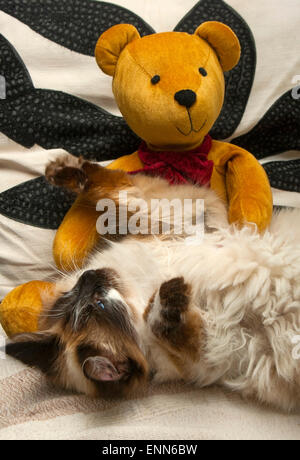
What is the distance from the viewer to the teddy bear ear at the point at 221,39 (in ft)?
3.13

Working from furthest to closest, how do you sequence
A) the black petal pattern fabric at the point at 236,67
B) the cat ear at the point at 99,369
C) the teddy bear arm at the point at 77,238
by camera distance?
the black petal pattern fabric at the point at 236,67
the teddy bear arm at the point at 77,238
the cat ear at the point at 99,369

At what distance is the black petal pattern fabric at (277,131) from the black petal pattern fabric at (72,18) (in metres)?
0.40

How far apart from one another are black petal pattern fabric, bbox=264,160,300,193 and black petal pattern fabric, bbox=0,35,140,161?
1.29 feet

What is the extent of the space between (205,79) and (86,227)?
438 millimetres

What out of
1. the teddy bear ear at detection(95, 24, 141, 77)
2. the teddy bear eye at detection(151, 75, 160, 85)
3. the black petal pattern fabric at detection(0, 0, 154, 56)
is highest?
the black petal pattern fabric at detection(0, 0, 154, 56)

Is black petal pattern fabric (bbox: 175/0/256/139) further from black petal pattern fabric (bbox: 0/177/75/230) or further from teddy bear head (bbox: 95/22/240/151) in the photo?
black petal pattern fabric (bbox: 0/177/75/230)

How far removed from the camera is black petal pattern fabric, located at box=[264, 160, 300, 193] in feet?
3.96

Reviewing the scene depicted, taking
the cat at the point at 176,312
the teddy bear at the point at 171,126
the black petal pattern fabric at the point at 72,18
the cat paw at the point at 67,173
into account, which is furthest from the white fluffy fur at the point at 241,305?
the black petal pattern fabric at the point at 72,18

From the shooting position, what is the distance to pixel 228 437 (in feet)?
2.54

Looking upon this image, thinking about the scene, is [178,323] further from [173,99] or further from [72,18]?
[72,18]

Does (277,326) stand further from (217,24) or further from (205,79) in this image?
(217,24)

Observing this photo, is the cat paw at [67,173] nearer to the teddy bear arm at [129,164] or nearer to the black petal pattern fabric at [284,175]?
the teddy bear arm at [129,164]

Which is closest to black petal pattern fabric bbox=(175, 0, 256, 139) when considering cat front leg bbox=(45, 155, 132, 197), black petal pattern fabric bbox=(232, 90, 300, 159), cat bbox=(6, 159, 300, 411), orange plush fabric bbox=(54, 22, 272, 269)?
black petal pattern fabric bbox=(232, 90, 300, 159)

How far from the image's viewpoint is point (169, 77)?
2.96ft
